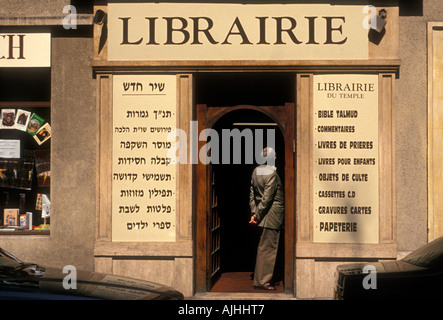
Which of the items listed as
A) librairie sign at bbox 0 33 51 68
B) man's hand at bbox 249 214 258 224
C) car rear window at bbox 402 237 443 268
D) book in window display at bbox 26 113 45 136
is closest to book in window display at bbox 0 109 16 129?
book in window display at bbox 26 113 45 136

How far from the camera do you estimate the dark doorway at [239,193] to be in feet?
33.2

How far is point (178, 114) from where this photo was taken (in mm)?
8562

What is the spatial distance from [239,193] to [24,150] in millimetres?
4814

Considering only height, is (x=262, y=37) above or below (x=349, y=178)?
above

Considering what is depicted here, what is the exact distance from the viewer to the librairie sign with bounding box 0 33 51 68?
8875mm

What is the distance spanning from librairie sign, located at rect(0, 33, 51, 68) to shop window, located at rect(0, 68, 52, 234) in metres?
0.19

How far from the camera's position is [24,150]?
9141mm

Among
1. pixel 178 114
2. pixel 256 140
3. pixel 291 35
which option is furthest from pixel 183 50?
pixel 256 140

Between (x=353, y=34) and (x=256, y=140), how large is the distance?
10.3 feet

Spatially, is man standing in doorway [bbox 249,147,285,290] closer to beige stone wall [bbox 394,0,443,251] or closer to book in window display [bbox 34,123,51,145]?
beige stone wall [bbox 394,0,443,251]

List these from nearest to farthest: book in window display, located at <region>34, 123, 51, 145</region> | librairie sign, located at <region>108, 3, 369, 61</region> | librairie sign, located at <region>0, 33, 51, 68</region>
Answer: librairie sign, located at <region>108, 3, 369, 61</region>, librairie sign, located at <region>0, 33, 51, 68</region>, book in window display, located at <region>34, 123, 51, 145</region>

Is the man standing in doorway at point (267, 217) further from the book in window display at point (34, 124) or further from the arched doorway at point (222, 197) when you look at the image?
the book in window display at point (34, 124)
